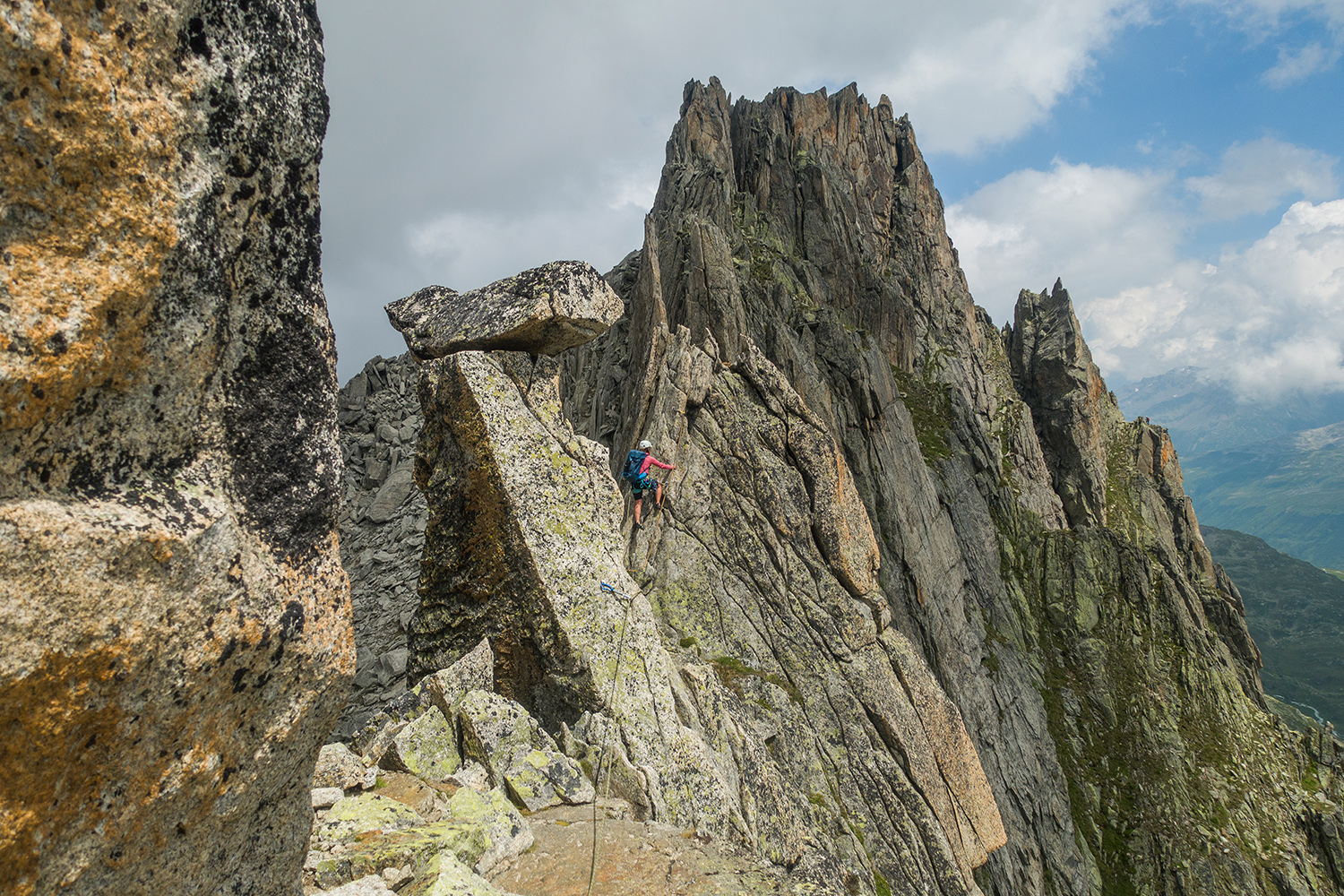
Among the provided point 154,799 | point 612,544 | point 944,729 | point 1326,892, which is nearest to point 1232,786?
point 1326,892

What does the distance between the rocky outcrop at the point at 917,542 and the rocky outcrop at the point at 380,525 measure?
13428 millimetres

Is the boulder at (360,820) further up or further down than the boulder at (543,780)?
further up

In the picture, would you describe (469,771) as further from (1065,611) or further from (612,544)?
(1065,611)

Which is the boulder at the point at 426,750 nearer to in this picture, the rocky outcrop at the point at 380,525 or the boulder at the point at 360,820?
the boulder at the point at 360,820

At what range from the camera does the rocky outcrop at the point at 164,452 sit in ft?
11.4

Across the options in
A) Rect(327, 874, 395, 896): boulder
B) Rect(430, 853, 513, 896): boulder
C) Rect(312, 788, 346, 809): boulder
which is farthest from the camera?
Rect(312, 788, 346, 809): boulder

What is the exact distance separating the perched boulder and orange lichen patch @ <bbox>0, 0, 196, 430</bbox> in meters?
10.2

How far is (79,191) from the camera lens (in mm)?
3713

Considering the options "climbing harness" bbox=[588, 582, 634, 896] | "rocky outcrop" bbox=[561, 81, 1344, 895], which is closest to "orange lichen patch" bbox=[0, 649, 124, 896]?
"climbing harness" bbox=[588, 582, 634, 896]

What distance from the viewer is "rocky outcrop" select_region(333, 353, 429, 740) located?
117ft

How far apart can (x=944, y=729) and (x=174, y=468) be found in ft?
89.0

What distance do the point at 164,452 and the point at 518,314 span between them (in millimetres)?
10451

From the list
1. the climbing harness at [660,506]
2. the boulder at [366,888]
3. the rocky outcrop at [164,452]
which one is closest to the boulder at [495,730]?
the boulder at [366,888]

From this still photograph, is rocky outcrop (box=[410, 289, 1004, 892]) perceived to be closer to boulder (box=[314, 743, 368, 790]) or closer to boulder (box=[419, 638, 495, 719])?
boulder (box=[419, 638, 495, 719])
